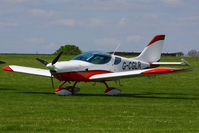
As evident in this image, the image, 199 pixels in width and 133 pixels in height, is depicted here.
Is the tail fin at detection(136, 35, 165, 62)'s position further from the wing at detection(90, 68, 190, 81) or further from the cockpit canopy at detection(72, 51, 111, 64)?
the wing at detection(90, 68, 190, 81)

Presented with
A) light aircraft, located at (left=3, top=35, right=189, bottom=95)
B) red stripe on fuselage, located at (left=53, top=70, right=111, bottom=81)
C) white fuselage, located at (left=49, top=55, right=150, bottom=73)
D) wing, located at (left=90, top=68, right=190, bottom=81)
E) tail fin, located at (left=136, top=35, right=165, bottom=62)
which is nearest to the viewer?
wing, located at (left=90, top=68, right=190, bottom=81)

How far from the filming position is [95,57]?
776 inches

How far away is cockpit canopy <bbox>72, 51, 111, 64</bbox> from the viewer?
19609mm

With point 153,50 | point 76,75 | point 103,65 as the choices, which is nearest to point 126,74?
point 103,65

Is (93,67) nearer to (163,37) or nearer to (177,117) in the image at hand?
(163,37)

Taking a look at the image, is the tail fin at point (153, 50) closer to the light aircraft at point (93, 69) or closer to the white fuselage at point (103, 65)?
the white fuselage at point (103, 65)

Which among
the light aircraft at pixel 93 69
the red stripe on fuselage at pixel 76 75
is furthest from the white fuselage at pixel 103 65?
the red stripe on fuselage at pixel 76 75

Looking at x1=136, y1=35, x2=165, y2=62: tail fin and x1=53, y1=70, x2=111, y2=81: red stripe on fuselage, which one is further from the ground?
x1=136, y1=35, x2=165, y2=62: tail fin

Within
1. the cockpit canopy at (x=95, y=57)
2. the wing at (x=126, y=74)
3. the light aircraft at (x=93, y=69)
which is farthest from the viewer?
the cockpit canopy at (x=95, y=57)

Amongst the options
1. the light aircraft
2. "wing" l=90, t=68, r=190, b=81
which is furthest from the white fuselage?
"wing" l=90, t=68, r=190, b=81

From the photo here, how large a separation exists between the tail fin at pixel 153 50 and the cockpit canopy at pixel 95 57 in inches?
163

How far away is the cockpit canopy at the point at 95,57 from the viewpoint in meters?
19.6

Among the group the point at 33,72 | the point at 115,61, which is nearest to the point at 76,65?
the point at 115,61

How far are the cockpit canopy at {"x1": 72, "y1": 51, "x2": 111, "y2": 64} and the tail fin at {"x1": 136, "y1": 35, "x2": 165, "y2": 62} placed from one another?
13.6 feet
